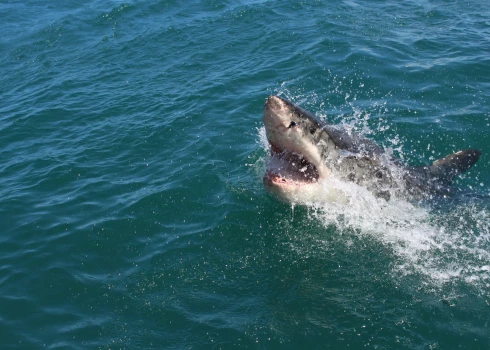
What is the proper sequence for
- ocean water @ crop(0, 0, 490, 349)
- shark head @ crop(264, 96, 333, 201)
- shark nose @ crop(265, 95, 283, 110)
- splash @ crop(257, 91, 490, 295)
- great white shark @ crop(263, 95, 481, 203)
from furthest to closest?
splash @ crop(257, 91, 490, 295)
great white shark @ crop(263, 95, 481, 203)
shark head @ crop(264, 96, 333, 201)
shark nose @ crop(265, 95, 283, 110)
ocean water @ crop(0, 0, 490, 349)

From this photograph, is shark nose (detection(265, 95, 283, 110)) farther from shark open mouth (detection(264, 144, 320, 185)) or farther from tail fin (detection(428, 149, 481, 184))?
tail fin (detection(428, 149, 481, 184))

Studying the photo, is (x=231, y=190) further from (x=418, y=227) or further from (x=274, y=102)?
(x=418, y=227)

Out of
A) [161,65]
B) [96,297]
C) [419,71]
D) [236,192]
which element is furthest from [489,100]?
[96,297]

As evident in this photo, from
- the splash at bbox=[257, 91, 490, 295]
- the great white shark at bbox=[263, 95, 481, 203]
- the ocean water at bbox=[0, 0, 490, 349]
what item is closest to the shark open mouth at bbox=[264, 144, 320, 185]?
the great white shark at bbox=[263, 95, 481, 203]

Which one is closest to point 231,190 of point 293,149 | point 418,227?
point 293,149

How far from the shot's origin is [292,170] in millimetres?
7906

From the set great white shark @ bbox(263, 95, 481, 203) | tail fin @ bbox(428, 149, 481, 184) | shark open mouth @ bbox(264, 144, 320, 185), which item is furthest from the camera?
tail fin @ bbox(428, 149, 481, 184)

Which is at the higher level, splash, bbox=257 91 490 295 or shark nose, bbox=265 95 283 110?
shark nose, bbox=265 95 283 110

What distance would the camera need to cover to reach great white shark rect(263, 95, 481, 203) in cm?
758

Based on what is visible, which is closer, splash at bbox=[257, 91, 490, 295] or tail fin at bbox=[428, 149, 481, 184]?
splash at bbox=[257, 91, 490, 295]

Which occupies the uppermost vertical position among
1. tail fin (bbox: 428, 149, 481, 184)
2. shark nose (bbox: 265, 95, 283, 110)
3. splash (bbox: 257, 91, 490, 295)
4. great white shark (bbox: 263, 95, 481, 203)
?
shark nose (bbox: 265, 95, 283, 110)

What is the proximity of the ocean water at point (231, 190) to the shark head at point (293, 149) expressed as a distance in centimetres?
63

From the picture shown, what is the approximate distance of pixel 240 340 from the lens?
265 inches

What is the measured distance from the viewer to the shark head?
748 cm
